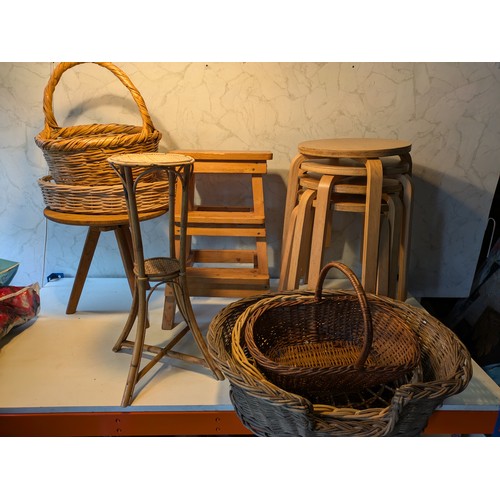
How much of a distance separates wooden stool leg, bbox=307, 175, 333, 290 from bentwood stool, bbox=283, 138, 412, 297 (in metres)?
0.05

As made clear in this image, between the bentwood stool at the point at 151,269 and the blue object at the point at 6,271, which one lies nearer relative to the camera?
the bentwood stool at the point at 151,269

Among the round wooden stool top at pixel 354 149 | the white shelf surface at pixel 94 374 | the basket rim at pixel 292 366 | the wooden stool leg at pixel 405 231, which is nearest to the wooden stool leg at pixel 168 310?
the white shelf surface at pixel 94 374

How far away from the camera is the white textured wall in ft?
5.20

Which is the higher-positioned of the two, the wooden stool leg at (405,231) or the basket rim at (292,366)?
the wooden stool leg at (405,231)

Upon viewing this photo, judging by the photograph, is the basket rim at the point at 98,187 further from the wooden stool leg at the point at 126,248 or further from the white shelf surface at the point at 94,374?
the white shelf surface at the point at 94,374

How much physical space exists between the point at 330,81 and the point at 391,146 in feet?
1.41

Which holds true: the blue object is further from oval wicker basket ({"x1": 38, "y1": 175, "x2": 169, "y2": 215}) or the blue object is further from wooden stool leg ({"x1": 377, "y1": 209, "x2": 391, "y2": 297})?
wooden stool leg ({"x1": 377, "y1": 209, "x2": 391, "y2": 297})

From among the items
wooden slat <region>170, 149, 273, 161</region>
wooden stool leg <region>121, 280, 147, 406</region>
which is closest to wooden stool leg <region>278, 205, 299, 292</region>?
wooden slat <region>170, 149, 273, 161</region>

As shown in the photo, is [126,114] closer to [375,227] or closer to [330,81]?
[330,81]

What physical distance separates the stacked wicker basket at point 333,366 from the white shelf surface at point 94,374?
175 millimetres

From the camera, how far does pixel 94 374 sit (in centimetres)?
124

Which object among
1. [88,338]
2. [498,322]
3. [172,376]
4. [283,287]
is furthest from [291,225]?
[498,322]

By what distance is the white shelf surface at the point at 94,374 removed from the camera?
1.12m

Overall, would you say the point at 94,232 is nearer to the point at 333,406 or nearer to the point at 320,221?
the point at 320,221
